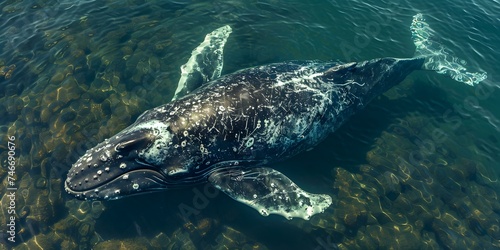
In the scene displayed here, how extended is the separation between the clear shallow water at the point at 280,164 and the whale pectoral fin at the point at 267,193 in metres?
1.10

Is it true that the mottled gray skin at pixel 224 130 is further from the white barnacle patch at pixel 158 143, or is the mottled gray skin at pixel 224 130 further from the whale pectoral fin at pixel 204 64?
the whale pectoral fin at pixel 204 64

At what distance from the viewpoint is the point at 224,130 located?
10992 millimetres

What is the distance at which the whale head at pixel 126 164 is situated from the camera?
9.86 m

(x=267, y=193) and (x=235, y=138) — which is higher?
(x=235, y=138)

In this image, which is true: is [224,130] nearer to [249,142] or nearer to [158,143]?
[249,142]

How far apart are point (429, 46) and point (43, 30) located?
837 inches

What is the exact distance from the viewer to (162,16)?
18656 mm

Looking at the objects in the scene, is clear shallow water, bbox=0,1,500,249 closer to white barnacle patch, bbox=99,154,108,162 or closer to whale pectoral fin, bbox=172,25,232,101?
whale pectoral fin, bbox=172,25,232,101

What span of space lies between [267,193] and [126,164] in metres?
4.69

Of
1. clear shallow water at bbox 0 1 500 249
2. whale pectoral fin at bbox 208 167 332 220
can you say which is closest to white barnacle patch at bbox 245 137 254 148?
whale pectoral fin at bbox 208 167 332 220

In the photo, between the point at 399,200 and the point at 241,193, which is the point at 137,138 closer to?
the point at 241,193

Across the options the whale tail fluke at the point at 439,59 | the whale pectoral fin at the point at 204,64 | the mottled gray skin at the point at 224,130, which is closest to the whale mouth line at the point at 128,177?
the mottled gray skin at the point at 224,130

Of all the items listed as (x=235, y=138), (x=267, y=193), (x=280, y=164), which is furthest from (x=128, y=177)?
(x=280, y=164)

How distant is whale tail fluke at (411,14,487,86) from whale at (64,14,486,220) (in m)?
6.51
